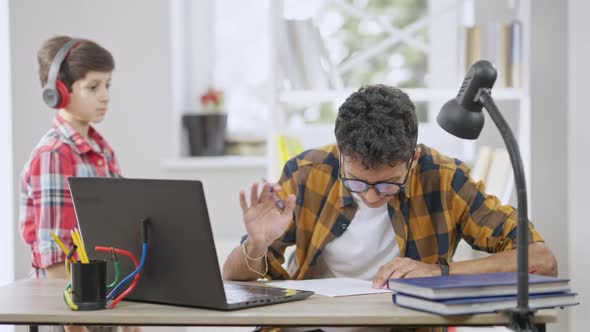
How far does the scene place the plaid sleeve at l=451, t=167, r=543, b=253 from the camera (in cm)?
211

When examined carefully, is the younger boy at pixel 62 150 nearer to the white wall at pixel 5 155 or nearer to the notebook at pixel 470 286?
the white wall at pixel 5 155

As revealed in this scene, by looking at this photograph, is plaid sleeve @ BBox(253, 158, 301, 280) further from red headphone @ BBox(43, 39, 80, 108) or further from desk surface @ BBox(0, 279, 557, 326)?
red headphone @ BBox(43, 39, 80, 108)

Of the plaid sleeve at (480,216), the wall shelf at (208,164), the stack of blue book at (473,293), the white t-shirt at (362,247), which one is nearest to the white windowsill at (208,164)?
the wall shelf at (208,164)

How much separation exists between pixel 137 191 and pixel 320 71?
1850 millimetres

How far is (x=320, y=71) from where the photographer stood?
139 inches

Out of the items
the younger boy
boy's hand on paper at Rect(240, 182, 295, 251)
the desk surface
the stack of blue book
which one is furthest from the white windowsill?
the stack of blue book

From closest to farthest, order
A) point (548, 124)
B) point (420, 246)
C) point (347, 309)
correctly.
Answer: point (347, 309) < point (420, 246) < point (548, 124)

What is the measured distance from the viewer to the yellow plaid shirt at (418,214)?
2.16 m

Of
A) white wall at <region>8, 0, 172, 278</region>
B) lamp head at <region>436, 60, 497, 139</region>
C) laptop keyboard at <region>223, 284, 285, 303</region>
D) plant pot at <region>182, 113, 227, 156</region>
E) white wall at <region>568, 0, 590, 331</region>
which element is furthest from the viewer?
plant pot at <region>182, 113, 227, 156</region>

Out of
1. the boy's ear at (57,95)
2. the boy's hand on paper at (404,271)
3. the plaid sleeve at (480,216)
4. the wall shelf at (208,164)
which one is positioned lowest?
the boy's hand on paper at (404,271)

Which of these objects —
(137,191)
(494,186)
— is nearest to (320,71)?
(494,186)

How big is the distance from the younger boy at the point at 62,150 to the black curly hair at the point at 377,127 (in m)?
0.98

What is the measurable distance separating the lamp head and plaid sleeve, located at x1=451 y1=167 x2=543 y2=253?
0.48 meters

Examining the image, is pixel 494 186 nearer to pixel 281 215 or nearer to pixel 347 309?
pixel 281 215
